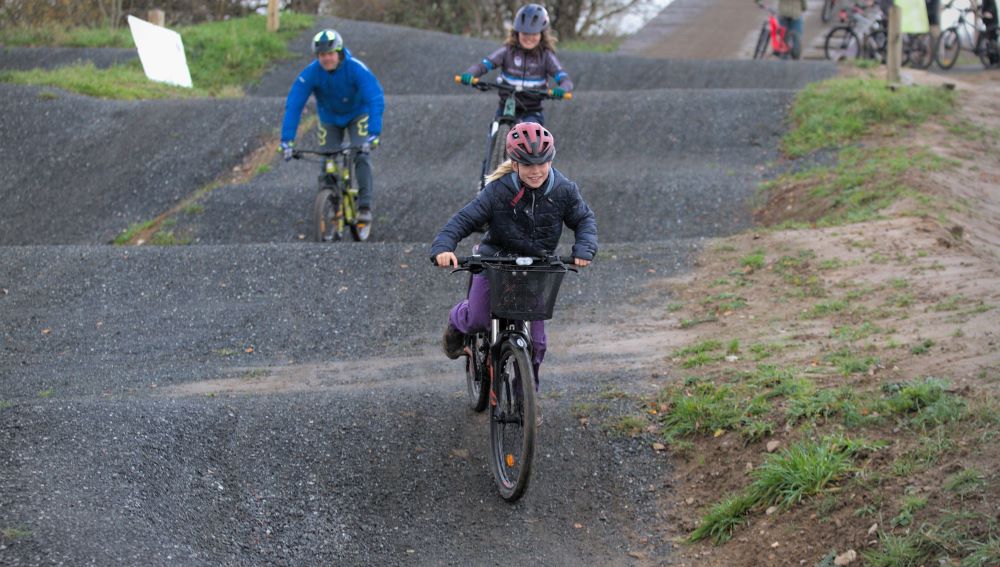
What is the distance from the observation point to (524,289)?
18.5ft

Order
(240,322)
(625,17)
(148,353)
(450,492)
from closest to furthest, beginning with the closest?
(450,492)
(148,353)
(240,322)
(625,17)

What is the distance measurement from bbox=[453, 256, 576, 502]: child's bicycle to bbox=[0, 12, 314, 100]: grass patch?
50.6 ft

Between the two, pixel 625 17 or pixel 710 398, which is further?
pixel 625 17

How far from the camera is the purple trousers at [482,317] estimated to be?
6.26 metres

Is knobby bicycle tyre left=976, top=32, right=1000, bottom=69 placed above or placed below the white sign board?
above

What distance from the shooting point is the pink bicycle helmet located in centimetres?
585

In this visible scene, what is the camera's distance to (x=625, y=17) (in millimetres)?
35688

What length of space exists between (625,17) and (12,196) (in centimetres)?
2374

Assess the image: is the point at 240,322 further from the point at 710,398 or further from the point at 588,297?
the point at 710,398

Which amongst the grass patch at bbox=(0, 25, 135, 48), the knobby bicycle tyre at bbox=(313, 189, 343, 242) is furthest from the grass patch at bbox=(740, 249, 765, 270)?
the grass patch at bbox=(0, 25, 135, 48)

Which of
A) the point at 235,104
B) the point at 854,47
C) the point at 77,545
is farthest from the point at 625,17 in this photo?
the point at 77,545

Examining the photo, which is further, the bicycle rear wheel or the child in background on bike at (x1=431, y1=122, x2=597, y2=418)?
the bicycle rear wheel

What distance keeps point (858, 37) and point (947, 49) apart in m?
1.81

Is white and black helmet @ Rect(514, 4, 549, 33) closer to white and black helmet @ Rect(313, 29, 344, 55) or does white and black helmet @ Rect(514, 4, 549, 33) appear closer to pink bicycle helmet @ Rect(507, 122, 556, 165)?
white and black helmet @ Rect(313, 29, 344, 55)
